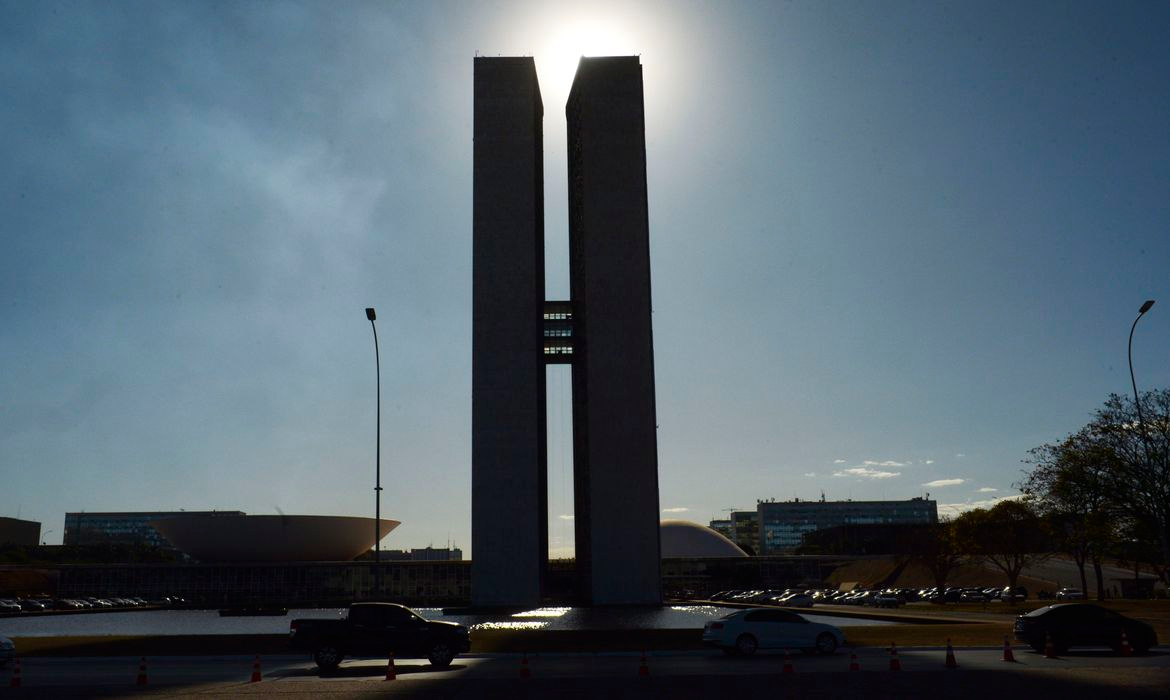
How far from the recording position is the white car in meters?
26.1

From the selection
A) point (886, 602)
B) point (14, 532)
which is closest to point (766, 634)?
point (886, 602)

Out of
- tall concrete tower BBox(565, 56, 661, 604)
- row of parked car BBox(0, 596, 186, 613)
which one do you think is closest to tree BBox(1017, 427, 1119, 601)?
tall concrete tower BBox(565, 56, 661, 604)

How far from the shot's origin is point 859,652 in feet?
87.9

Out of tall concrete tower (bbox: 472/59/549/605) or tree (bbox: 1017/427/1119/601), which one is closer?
tree (bbox: 1017/427/1119/601)

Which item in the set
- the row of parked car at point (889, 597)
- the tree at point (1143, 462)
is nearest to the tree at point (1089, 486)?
the tree at point (1143, 462)

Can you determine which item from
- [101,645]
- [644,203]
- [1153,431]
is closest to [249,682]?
[101,645]

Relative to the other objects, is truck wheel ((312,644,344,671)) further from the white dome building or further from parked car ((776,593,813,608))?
the white dome building

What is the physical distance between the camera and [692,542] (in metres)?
139

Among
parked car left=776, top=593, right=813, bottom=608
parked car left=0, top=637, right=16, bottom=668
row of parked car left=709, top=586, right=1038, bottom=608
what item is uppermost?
parked car left=0, top=637, right=16, bottom=668

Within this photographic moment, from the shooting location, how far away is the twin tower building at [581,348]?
80125mm

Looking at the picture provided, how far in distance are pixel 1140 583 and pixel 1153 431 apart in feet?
→ 167

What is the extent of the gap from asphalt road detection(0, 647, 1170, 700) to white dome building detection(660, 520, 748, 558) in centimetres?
11105

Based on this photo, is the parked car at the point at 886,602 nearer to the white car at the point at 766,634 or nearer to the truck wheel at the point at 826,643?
the truck wheel at the point at 826,643

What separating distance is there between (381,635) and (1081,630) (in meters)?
19.5
